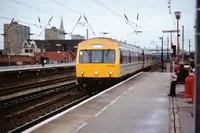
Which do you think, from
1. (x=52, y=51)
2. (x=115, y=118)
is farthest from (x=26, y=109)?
(x=52, y=51)

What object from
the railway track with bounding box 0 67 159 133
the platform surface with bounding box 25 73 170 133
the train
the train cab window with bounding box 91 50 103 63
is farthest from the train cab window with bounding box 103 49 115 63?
the platform surface with bounding box 25 73 170 133

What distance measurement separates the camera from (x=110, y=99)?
14633 millimetres

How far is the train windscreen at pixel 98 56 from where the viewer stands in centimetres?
2059

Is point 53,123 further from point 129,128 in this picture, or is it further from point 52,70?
point 52,70

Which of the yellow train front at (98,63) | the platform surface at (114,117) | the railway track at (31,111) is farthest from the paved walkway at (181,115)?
the yellow train front at (98,63)

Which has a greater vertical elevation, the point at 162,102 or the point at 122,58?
the point at 122,58

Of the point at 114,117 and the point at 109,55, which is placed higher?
the point at 109,55

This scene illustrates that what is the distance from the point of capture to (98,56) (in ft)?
67.9

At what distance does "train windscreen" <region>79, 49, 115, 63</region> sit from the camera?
67.6ft

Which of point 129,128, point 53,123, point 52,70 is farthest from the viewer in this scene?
point 52,70

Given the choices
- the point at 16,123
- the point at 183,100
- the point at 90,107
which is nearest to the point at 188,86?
the point at 183,100

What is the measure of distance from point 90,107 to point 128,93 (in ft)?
16.2

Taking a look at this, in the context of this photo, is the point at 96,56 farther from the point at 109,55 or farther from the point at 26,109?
the point at 26,109

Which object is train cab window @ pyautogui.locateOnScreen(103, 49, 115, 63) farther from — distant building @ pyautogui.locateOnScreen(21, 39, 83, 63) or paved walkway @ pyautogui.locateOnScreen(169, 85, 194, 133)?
distant building @ pyautogui.locateOnScreen(21, 39, 83, 63)
